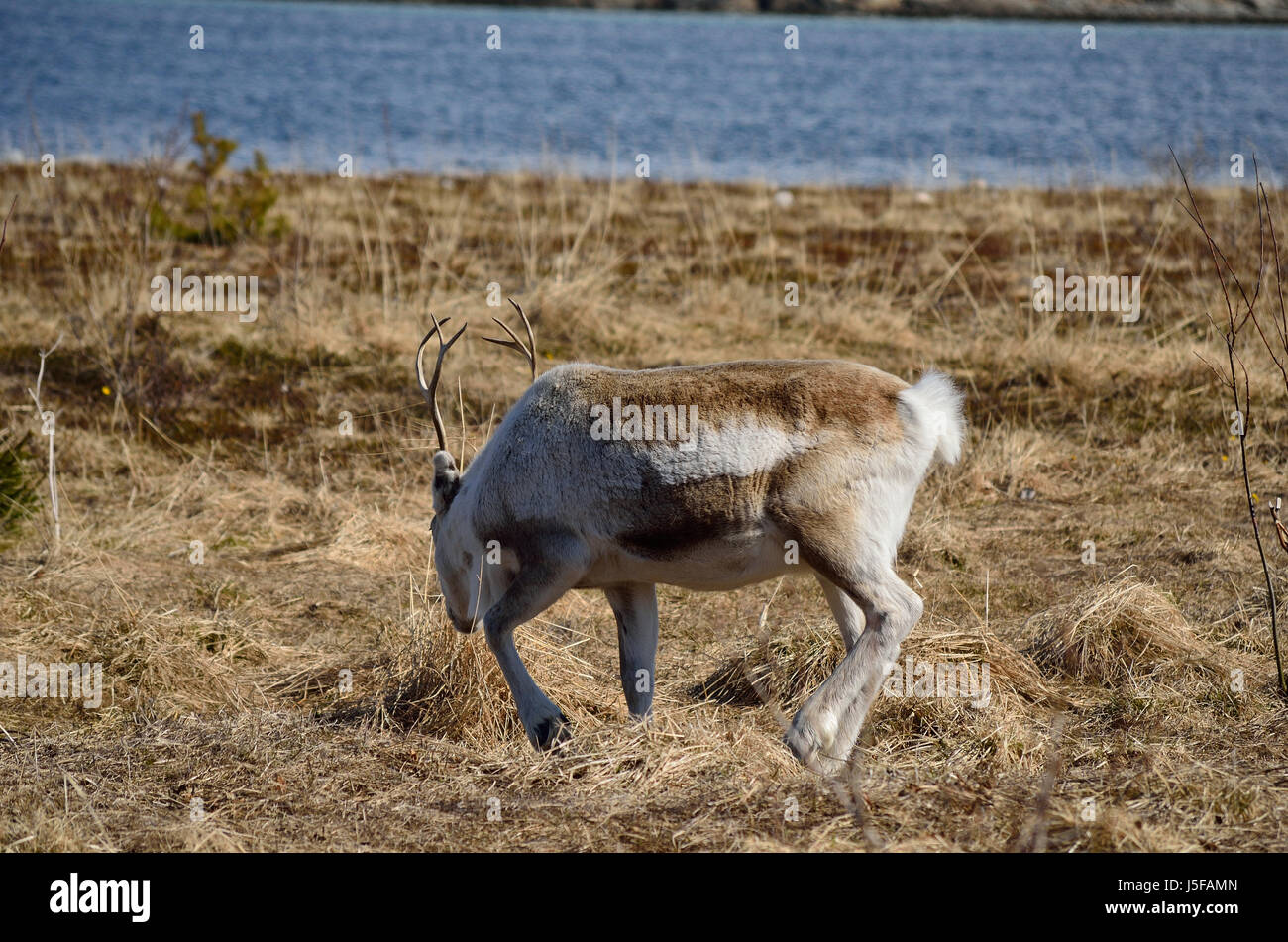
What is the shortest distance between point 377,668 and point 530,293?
721cm

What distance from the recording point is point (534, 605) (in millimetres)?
5133

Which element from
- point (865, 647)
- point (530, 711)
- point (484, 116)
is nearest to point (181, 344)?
point (530, 711)

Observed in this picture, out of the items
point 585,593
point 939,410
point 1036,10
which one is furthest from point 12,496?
point 1036,10

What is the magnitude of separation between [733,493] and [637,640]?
1.07 meters

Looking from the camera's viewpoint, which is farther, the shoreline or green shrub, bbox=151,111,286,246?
the shoreline

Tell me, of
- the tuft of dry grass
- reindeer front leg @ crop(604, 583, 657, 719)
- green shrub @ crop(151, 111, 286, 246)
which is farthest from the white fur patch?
green shrub @ crop(151, 111, 286, 246)

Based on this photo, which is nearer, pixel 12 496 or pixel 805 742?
pixel 805 742

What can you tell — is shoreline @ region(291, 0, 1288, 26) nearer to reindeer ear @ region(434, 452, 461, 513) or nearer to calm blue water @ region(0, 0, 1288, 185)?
calm blue water @ region(0, 0, 1288, 185)

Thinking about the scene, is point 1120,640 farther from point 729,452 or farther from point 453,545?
point 453,545

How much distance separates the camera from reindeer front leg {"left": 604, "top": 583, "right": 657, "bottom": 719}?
5.64 meters

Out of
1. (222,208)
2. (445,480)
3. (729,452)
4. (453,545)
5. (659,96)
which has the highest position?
(659,96)

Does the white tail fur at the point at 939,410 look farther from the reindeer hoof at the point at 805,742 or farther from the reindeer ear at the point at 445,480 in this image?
the reindeer ear at the point at 445,480

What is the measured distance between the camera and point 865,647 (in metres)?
4.91

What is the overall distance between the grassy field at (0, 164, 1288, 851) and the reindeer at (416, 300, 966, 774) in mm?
531
